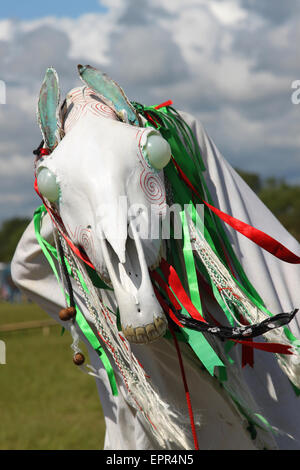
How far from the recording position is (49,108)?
1.66 m

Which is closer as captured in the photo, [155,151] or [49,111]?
[155,151]

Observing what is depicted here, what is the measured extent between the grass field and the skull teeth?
140 inches

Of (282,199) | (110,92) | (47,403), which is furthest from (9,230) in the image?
(110,92)

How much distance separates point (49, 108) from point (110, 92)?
0.56 feet

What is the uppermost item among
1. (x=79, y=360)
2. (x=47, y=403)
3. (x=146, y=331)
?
(x=146, y=331)

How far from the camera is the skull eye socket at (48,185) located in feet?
4.96

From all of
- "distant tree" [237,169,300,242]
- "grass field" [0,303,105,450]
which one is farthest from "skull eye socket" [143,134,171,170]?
"distant tree" [237,169,300,242]

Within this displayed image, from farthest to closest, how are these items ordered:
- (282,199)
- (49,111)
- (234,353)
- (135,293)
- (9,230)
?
(9,230) < (282,199) < (234,353) < (49,111) < (135,293)

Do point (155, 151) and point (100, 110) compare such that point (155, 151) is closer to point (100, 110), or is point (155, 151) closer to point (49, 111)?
point (100, 110)

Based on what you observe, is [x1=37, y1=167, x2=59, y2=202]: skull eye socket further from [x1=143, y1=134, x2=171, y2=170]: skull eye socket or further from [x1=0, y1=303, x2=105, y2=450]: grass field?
[x1=0, y1=303, x2=105, y2=450]: grass field

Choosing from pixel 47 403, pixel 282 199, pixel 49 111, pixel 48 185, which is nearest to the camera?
pixel 48 185

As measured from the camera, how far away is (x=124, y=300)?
1.40 metres

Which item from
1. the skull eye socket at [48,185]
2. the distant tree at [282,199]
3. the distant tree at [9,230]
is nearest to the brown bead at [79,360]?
the skull eye socket at [48,185]

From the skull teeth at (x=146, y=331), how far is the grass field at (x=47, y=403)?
11.7 ft
